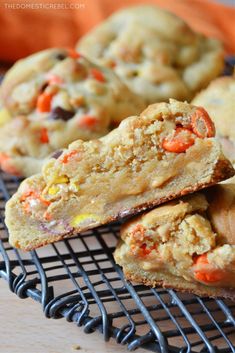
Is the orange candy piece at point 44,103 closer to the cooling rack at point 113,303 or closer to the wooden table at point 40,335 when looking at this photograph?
the cooling rack at point 113,303

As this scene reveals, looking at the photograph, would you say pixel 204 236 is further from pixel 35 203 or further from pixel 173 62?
pixel 173 62

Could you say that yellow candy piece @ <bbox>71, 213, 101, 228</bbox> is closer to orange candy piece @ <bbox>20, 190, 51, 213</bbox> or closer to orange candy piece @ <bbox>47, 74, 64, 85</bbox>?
orange candy piece @ <bbox>20, 190, 51, 213</bbox>

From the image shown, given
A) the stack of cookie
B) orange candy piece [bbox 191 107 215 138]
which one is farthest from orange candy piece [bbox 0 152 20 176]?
orange candy piece [bbox 191 107 215 138]

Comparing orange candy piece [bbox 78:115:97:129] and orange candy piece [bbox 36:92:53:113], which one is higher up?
orange candy piece [bbox 36:92:53:113]

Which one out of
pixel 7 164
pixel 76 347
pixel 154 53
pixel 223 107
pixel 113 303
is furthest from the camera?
pixel 154 53

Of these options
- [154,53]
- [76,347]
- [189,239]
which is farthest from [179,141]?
[154,53]

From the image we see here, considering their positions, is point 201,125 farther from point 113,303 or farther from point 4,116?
point 4,116

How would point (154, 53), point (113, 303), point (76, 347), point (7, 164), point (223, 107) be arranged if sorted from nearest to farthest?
1. point (76, 347)
2. point (113, 303)
3. point (223, 107)
4. point (7, 164)
5. point (154, 53)
